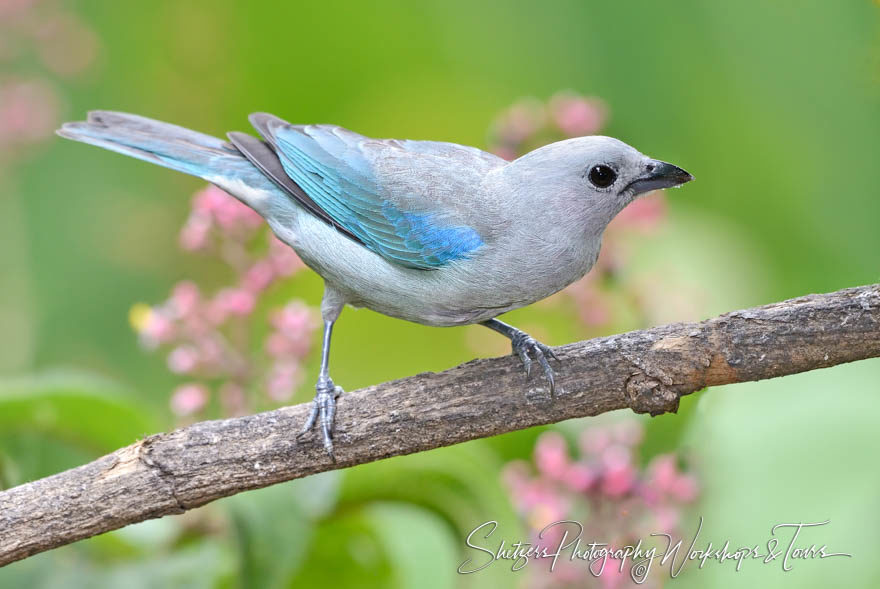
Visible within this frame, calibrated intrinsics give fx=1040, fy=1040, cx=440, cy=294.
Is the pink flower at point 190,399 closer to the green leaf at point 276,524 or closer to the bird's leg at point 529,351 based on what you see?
the green leaf at point 276,524

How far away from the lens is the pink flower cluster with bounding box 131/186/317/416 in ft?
10.3

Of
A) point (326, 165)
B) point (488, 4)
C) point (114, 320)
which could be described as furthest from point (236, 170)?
point (488, 4)

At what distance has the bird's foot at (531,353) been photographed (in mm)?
2678

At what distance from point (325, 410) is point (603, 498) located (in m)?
0.83

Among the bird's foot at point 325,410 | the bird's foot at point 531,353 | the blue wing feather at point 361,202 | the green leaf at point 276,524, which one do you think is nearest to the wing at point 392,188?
the blue wing feather at point 361,202

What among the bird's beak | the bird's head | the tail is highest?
the tail

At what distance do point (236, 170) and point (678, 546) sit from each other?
73.1 inches

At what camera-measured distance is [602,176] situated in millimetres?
2891

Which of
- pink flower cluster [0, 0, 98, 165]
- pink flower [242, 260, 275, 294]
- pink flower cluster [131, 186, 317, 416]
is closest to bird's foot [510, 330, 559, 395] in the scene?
pink flower cluster [131, 186, 317, 416]

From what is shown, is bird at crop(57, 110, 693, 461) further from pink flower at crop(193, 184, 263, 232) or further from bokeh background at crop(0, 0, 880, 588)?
bokeh background at crop(0, 0, 880, 588)

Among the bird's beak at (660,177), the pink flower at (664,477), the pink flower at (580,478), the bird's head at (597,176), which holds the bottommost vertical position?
the pink flower at (664,477)

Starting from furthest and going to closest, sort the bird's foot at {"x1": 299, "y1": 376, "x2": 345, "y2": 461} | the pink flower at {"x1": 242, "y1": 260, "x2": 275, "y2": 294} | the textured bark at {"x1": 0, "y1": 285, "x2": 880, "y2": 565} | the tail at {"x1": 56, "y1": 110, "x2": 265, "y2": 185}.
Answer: the tail at {"x1": 56, "y1": 110, "x2": 265, "y2": 185}
the pink flower at {"x1": 242, "y1": 260, "x2": 275, "y2": 294}
the bird's foot at {"x1": 299, "y1": 376, "x2": 345, "y2": 461}
the textured bark at {"x1": 0, "y1": 285, "x2": 880, "y2": 565}

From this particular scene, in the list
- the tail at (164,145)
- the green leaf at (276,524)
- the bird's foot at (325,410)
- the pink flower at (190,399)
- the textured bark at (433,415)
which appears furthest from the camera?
the tail at (164,145)

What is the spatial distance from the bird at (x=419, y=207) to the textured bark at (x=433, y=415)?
8 cm
